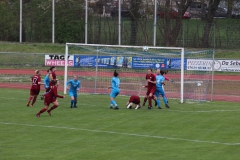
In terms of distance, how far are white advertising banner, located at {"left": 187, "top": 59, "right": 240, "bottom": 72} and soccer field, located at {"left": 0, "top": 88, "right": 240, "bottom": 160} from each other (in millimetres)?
5851

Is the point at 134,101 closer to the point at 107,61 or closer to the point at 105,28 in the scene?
the point at 107,61

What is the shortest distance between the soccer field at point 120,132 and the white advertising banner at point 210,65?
5851 millimetres

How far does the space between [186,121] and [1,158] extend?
30.5 ft

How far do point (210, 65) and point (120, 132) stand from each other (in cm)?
1623

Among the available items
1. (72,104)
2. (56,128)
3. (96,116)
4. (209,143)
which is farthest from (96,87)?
(209,143)

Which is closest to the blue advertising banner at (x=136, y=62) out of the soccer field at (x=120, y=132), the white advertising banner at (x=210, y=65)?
the white advertising banner at (x=210, y=65)

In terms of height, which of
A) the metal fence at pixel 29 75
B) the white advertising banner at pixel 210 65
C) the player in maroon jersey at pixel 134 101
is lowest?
the player in maroon jersey at pixel 134 101

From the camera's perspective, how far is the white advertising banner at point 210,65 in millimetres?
34656

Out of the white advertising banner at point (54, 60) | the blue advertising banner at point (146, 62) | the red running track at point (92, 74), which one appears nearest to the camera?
the red running track at point (92, 74)

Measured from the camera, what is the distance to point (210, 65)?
35.4 meters

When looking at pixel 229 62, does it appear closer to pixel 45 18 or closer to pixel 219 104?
pixel 219 104

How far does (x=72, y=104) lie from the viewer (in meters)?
27.6

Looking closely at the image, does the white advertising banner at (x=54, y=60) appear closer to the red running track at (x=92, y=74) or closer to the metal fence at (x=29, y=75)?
the metal fence at (x=29, y=75)

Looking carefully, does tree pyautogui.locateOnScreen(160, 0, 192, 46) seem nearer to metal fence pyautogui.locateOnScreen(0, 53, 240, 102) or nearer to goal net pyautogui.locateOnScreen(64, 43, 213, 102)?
metal fence pyautogui.locateOnScreen(0, 53, 240, 102)
